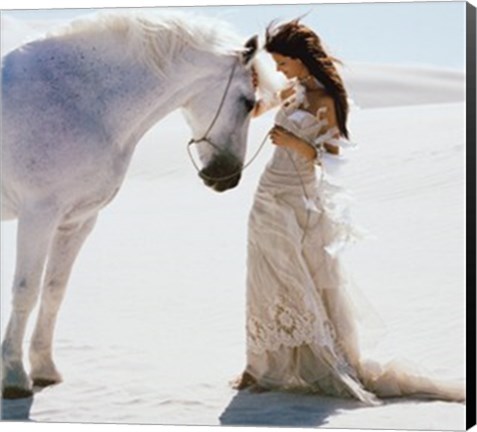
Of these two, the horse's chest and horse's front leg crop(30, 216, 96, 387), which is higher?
the horse's chest

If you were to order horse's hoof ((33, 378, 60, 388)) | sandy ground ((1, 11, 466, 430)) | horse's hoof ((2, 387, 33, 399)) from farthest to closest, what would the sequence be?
horse's hoof ((33, 378, 60, 388)) → sandy ground ((1, 11, 466, 430)) → horse's hoof ((2, 387, 33, 399))

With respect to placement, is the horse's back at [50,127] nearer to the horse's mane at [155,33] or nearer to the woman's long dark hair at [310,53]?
the horse's mane at [155,33]

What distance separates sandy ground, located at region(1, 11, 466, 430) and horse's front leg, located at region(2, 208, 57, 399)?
0.11m

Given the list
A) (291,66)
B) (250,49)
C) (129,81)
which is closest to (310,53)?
(291,66)

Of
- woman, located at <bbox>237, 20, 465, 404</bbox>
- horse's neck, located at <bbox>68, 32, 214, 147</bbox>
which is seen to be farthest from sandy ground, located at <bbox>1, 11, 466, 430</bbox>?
horse's neck, located at <bbox>68, 32, 214, 147</bbox>

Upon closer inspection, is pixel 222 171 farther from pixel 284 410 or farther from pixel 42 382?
pixel 42 382

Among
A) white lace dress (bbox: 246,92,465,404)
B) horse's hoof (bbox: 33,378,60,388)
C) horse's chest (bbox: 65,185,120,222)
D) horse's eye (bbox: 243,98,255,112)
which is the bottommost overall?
horse's hoof (bbox: 33,378,60,388)

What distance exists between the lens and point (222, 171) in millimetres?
5125

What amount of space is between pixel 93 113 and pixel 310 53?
0.87 m

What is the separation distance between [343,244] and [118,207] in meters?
4.43

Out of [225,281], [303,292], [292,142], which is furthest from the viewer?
[225,281]

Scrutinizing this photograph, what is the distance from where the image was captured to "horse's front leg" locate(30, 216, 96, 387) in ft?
17.1

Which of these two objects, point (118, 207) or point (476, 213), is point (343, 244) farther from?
point (118, 207)

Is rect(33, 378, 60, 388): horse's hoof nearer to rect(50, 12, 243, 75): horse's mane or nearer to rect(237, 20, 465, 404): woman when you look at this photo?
rect(237, 20, 465, 404): woman
